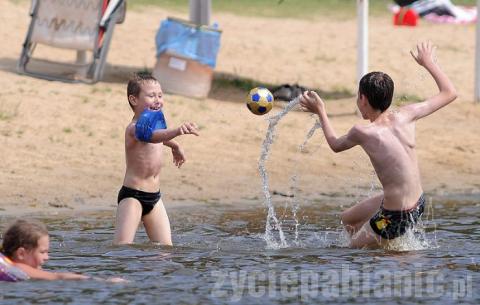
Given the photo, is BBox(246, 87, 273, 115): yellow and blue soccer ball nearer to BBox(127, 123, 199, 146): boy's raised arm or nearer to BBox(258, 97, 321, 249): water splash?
BBox(258, 97, 321, 249): water splash

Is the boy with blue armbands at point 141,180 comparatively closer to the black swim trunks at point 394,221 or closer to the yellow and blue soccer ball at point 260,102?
the yellow and blue soccer ball at point 260,102

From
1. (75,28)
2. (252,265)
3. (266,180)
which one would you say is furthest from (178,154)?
(75,28)

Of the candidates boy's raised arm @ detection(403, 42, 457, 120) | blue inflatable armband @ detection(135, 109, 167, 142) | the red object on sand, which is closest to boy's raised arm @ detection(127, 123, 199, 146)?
blue inflatable armband @ detection(135, 109, 167, 142)

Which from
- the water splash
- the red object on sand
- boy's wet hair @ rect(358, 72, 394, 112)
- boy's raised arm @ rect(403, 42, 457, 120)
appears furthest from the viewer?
the red object on sand

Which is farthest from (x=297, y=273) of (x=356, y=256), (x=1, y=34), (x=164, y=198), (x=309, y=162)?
(x=1, y=34)

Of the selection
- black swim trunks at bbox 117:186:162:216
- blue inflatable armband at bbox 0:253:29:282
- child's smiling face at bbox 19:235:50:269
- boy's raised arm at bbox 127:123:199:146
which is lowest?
blue inflatable armband at bbox 0:253:29:282

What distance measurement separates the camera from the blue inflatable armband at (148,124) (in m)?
8.31

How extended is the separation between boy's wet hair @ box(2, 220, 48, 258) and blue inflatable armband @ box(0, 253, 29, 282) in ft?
0.32

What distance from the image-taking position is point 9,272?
7.19 meters

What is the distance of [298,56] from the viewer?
17.6 meters

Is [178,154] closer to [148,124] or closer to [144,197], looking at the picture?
[144,197]

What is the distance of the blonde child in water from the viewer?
279 inches

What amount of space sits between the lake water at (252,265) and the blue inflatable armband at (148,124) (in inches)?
32.0

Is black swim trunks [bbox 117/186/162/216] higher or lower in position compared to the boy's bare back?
lower
